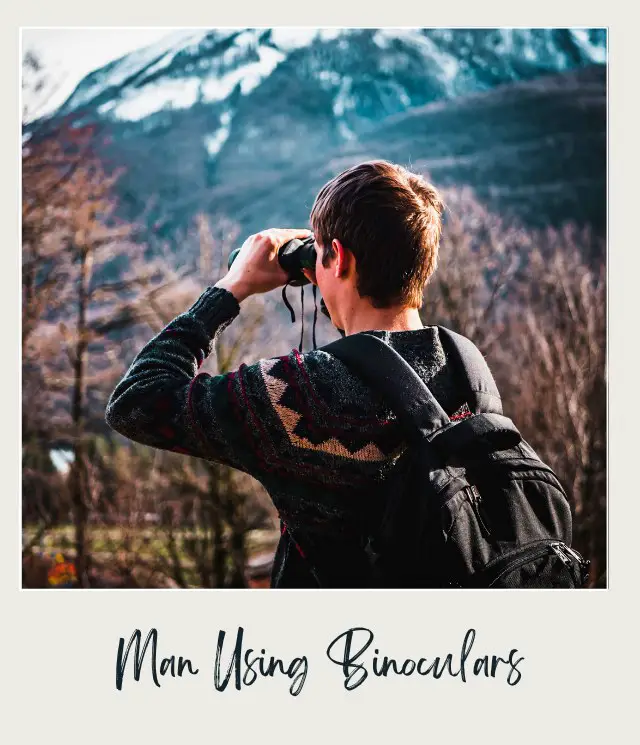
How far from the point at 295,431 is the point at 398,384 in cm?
13

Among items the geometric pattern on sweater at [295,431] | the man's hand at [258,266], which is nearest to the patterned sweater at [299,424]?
the geometric pattern on sweater at [295,431]

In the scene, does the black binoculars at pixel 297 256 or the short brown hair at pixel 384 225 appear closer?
the short brown hair at pixel 384 225

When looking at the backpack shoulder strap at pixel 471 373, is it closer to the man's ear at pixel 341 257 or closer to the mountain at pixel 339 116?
the man's ear at pixel 341 257

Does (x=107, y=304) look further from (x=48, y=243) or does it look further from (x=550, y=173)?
(x=550, y=173)

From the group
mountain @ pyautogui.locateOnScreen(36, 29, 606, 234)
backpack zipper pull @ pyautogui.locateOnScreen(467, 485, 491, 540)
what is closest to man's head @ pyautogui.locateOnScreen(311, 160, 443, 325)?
backpack zipper pull @ pyautogui.locateOnScreen(467, 485, 491, 540)

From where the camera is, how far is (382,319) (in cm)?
98

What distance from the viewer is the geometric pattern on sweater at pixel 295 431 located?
92 centimetres

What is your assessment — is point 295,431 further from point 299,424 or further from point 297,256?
point 297,256

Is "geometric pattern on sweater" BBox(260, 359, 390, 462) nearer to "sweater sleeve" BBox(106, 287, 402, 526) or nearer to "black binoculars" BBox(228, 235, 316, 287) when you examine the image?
"sweater sleeve" BBox(106, 287, 402, 526)

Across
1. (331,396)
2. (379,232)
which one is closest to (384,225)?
(379,232)

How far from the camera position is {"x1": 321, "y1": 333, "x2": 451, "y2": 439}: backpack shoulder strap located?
35.9 inches
